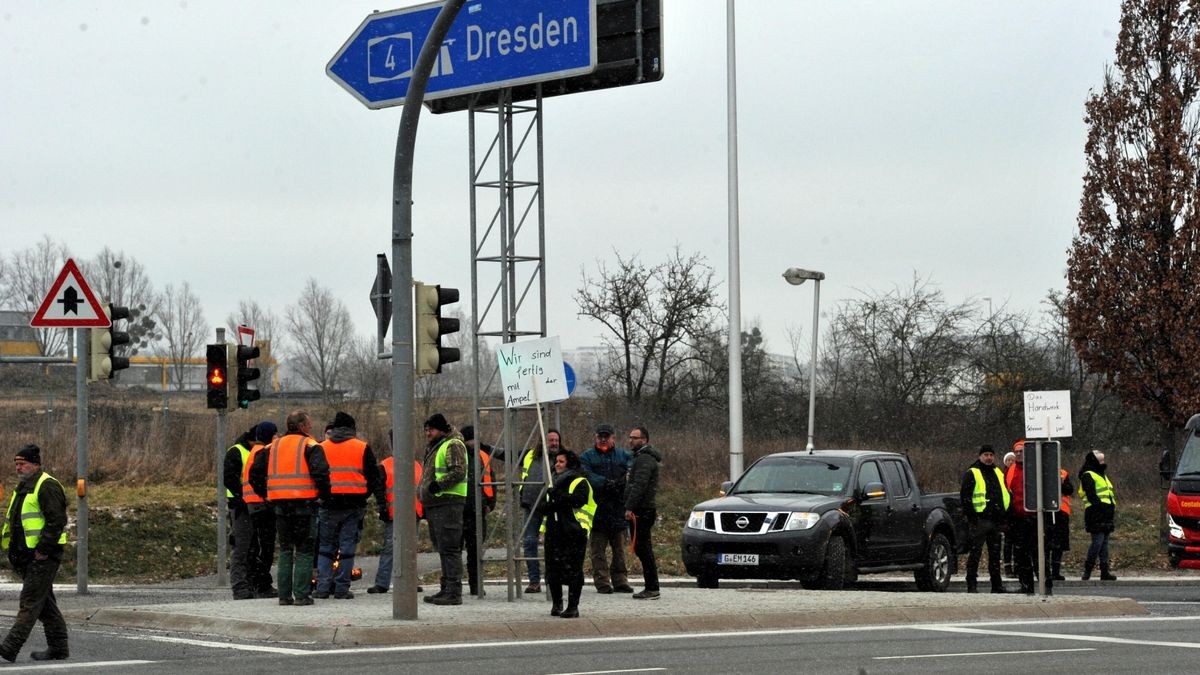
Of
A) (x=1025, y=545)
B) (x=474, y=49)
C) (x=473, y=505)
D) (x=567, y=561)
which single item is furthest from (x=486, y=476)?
(x=1025, y=545)

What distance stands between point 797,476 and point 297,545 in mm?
6972

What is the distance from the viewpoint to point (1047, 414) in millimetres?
18688

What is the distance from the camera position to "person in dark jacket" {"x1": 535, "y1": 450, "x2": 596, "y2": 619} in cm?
1483

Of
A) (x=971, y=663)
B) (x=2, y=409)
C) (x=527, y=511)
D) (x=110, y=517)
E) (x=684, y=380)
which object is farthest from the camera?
(x=684, y=380)

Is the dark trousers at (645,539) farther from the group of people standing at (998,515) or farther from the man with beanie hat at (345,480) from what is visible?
the group of people standing at (998,515)

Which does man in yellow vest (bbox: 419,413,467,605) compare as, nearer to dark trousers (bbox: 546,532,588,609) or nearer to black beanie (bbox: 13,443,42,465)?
dark trousers (bbox: 546,532,588,609)

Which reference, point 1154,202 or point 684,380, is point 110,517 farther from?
point 684,380

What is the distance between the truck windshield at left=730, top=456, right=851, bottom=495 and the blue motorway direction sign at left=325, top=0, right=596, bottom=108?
668cm

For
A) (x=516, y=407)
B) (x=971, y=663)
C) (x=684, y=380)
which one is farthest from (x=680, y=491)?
(x=971, y=663)

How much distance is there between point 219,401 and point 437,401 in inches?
1047

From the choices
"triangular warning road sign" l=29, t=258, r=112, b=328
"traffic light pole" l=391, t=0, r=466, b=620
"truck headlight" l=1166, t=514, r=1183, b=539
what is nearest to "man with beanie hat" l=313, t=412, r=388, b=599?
"traffic light pole" l=391, t=0, r=466, b=620

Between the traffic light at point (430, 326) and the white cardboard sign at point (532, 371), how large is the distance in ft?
4.10

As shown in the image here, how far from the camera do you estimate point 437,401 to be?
154 ft

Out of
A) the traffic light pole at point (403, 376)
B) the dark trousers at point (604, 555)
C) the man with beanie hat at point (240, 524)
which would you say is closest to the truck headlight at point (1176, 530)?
the dark trousers at point (604, 555)
